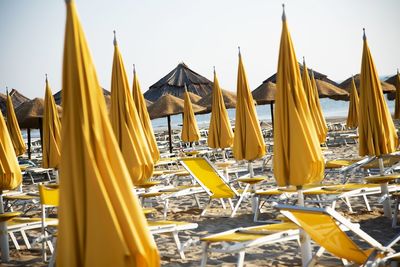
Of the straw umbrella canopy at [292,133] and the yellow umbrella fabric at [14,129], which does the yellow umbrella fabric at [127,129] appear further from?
the yellow umbrella fabric at [14,129]

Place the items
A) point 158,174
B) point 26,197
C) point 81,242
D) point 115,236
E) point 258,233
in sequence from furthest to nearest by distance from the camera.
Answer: point 158,174 → point 26,197 → point 258,233 → point 81,242 → point 115,236

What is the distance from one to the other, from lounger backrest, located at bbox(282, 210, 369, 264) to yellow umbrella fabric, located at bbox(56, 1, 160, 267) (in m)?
1.49

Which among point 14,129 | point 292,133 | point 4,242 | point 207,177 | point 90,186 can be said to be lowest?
point 4,242

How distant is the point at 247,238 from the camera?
3674mm

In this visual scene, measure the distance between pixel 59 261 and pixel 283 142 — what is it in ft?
9.54

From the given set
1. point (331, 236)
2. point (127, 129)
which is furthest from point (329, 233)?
point (127, 129)

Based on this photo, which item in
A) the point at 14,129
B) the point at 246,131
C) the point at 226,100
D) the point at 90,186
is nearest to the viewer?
the point at 90,186

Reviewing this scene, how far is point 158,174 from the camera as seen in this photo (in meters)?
8.94

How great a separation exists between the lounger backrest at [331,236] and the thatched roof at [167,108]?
11359mm

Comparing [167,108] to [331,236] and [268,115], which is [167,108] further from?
[268,115]

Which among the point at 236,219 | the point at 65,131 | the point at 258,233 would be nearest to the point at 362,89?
the point at 236,219

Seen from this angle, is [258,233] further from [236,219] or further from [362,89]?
[362,89]

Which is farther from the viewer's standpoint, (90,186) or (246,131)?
(246,131)

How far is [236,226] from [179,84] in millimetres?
14400
